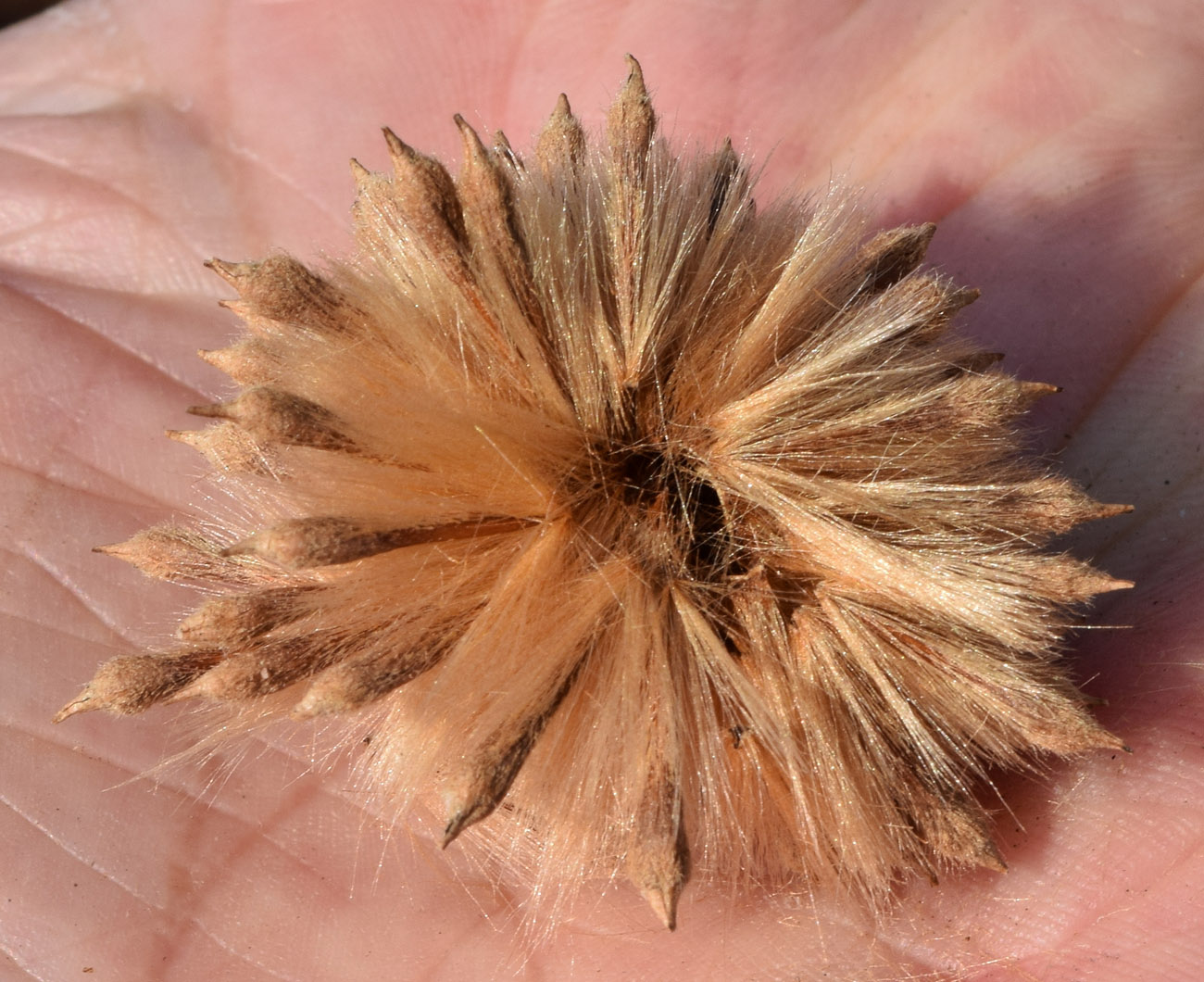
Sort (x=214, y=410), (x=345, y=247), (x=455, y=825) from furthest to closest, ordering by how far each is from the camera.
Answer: (x=345, y=247)
(x=214, y=410)
(x=455, y=825)

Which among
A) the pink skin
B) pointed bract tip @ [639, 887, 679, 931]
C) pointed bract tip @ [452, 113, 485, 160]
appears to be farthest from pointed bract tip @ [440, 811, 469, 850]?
pointed bract tip @ [452, 113, 485, 160]

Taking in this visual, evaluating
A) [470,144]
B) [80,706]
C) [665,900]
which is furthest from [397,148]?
[665,900]

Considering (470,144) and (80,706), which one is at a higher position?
(470,144)

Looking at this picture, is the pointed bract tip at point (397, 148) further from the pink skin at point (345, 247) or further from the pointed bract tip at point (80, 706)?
the pink skin at point (345, 247)

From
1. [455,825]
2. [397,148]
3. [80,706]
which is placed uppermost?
[397,148]

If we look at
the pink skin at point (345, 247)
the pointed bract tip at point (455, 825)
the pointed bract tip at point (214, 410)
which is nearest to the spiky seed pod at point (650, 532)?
the pointed bract tip at point (214, 410)

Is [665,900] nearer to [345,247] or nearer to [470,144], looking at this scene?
[470,144]

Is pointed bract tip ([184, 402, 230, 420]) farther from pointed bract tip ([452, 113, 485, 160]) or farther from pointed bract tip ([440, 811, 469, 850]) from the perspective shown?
pointed bract tip ([440, 811, 469, 850])

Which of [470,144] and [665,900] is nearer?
[665,900]
